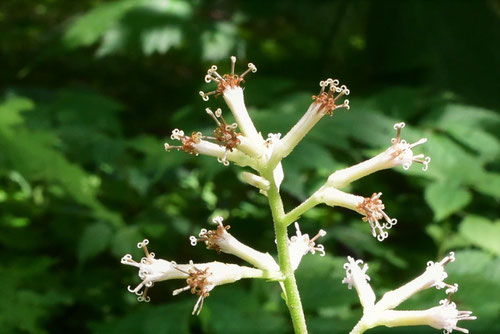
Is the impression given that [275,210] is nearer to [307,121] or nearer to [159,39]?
[307,121]

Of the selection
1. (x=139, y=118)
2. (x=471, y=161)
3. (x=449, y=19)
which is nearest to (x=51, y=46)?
(x=139, y=118)

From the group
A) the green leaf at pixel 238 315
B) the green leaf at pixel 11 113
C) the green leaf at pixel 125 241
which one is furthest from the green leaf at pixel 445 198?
the green leaf at pixel 11 113

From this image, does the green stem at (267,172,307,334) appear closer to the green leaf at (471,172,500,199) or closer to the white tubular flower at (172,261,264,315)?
the white tubular flower at (172,261,264,315)

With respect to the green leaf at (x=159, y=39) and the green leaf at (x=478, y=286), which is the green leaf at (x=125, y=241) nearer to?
the green leaf at (x=478, y=286)

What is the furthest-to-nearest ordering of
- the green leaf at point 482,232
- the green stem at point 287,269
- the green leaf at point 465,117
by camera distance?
the green leaf at point 465,117 < the green leaf at point 482,232 < the green stem at point 287,269

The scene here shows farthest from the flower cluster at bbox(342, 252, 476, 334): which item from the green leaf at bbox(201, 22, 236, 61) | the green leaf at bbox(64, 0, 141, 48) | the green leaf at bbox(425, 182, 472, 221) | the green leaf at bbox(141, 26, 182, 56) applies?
the green leaf at bbox(201, 22, 236, 61)

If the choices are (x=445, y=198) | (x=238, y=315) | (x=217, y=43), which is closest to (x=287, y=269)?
(x=238, y=315)

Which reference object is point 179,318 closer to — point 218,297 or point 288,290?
point 218,297
